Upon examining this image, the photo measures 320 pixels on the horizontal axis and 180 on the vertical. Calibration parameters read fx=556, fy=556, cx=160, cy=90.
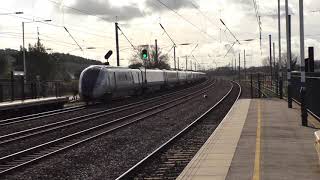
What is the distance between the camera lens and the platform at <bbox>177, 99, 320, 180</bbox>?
33.6 ft

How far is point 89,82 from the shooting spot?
3722 cm

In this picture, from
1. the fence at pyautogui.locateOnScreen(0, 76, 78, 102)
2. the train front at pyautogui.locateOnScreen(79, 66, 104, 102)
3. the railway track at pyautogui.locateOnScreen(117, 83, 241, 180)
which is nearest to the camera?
the railway track at pyautogui.locateOnScreen(117, 83, 241, 180)

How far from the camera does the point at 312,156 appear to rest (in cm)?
1210

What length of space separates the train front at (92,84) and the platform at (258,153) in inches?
707

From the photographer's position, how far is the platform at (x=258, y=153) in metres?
10.2

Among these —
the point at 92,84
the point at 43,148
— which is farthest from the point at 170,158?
the point at 92,84

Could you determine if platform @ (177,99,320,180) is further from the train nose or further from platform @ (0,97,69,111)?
the train nose

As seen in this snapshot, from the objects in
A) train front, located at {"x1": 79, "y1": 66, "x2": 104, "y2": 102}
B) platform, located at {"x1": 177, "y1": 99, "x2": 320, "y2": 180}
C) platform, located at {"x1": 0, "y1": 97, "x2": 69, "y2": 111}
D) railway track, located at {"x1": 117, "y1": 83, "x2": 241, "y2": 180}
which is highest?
train front, located at {"x1": 79, "y1": 66, "x2": 104, "y2": 102}

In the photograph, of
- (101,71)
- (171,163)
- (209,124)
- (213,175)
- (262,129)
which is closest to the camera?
(213,175)

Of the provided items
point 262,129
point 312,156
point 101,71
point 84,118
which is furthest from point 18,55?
point 312,156

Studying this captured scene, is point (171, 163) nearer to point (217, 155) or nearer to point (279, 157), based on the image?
point (217, 155)

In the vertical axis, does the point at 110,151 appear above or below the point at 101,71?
below

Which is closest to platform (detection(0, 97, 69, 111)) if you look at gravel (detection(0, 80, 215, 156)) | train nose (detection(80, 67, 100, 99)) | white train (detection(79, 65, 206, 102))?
train nose (detection(80, 67, 100, 99))

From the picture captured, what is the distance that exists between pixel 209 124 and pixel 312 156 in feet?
34.5
